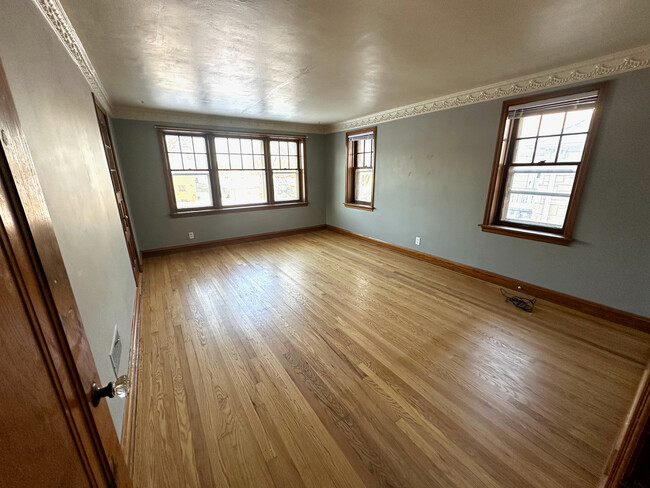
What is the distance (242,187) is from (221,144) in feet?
2.71

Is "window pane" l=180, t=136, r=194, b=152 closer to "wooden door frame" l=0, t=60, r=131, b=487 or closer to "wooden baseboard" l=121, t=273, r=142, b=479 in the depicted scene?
"wooden baseboard" l=121, t=273, r=142, b=479

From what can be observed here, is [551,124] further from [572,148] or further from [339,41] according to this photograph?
[339,41]

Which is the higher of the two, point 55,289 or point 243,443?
point 55,289

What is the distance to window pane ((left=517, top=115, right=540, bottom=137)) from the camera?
2.79 m

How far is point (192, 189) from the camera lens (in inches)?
179

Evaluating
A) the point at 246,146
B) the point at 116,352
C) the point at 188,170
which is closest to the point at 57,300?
the point at 116,352

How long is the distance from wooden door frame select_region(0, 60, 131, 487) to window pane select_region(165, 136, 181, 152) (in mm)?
4356

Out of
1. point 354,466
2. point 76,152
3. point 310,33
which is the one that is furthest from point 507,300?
point 76,152

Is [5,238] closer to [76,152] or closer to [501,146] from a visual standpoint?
[76,152]

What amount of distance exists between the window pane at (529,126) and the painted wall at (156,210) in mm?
3691

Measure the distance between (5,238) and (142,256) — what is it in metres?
4.58

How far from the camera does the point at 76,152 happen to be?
1.49 meters

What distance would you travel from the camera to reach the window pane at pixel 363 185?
16.4 feet

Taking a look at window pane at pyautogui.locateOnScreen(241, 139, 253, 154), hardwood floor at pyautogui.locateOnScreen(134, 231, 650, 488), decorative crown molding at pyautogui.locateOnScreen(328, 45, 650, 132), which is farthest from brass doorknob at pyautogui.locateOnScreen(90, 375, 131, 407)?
window pane at pyautogui.locateOnScreen(241, 139, 253, 154)
